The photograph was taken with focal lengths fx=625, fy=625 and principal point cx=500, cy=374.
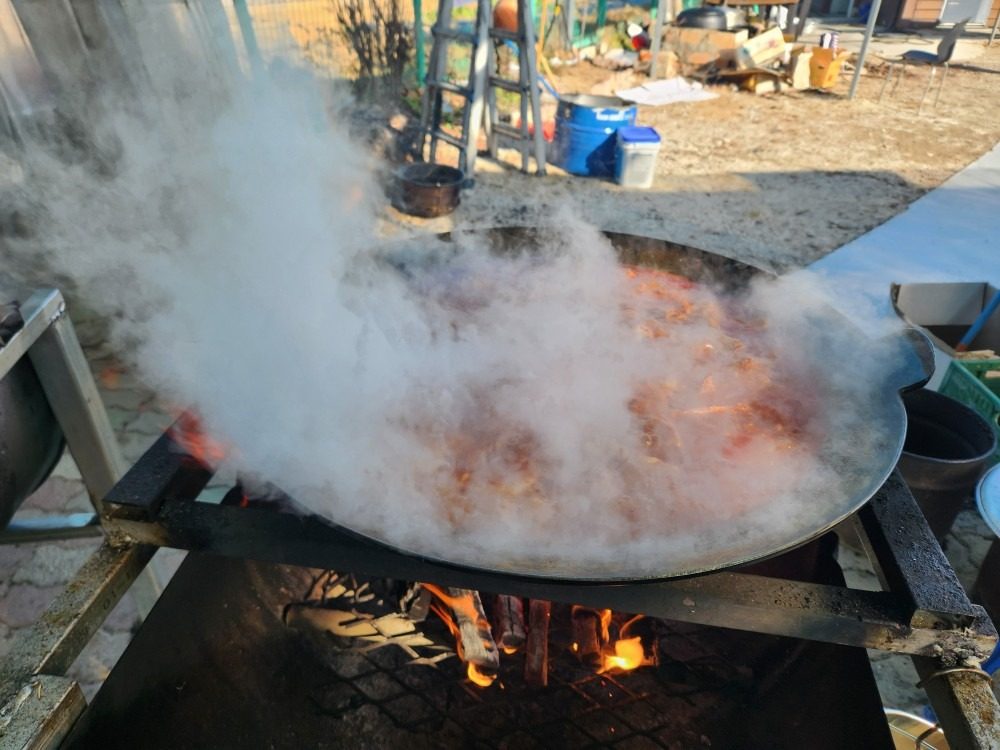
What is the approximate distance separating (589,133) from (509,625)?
7.05 metres

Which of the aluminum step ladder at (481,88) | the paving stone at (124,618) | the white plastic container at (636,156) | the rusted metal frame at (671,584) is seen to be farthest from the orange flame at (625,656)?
the white plastic container at (636,156)

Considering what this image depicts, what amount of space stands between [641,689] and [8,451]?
2.14m

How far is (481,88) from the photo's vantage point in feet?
23.5

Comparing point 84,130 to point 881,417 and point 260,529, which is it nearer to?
point 260,529

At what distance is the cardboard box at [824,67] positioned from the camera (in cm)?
1189

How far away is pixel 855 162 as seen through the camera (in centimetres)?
875

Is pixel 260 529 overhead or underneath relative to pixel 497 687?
overhead

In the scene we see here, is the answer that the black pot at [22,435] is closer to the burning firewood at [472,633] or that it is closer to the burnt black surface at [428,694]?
the burnt black surface at [428,694]

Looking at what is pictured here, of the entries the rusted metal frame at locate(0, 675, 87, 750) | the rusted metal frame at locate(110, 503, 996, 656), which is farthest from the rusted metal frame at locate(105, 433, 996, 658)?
the rusted metal frame at locate(0, 675, 87, 750)

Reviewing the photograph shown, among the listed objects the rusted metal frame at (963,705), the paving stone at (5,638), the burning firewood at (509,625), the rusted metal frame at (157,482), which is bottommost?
the paving stone at (5,638)

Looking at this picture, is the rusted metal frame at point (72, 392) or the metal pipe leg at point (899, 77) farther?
the metal pipe leg at point (899, 77)

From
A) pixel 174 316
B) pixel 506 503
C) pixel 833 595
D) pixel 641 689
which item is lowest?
pixel 641 689

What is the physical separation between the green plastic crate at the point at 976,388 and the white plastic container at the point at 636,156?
4726 mm

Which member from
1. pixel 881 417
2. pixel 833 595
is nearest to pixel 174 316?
pixel 833 595
